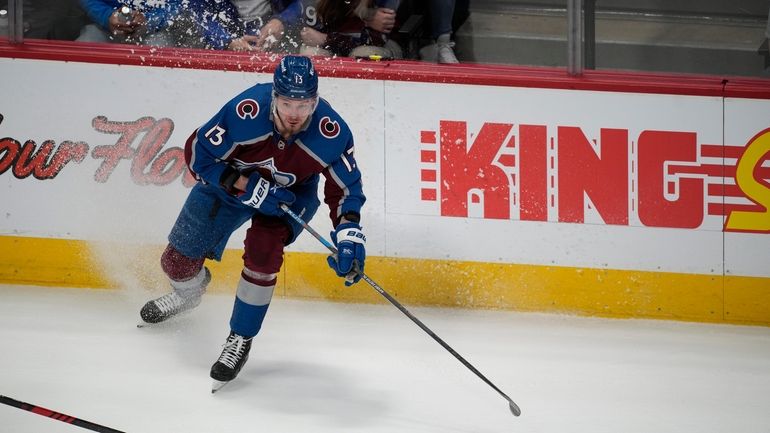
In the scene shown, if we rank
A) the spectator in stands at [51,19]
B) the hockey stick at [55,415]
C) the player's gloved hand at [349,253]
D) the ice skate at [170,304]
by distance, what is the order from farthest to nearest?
the spectator in stands at [51,19]
the ice skate at [170,304]
the player's gloved hand at [349,253]
the hockey stick at [55,415]

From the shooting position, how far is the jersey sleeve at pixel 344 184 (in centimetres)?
400

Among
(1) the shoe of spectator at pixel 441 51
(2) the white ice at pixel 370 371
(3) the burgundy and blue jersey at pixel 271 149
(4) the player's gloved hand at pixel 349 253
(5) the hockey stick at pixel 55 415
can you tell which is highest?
(1) the shoe of spectator at pixel 441 51

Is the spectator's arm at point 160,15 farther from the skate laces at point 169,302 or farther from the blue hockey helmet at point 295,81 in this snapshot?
the blue hockey helmet at point 295,81

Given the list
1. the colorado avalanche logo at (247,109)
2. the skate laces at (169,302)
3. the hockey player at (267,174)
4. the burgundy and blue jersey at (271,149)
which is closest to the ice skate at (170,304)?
the skate laces at (169,302)

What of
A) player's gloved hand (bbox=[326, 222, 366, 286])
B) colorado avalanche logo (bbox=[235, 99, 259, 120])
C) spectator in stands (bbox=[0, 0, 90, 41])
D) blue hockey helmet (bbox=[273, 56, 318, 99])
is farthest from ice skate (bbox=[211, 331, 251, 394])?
spectator in stands (bbox=[0, 0, 90, 41])

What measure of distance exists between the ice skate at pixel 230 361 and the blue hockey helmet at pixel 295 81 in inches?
37.4

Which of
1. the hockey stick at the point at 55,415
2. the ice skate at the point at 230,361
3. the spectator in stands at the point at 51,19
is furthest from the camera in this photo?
the spectator in stands at the point at 51,19

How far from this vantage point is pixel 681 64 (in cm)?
511

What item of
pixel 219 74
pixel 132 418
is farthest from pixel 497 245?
pixel 132 418

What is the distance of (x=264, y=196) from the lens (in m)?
3.94

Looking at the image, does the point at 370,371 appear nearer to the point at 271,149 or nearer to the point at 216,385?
the point at 216,385

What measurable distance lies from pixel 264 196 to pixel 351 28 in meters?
1.53

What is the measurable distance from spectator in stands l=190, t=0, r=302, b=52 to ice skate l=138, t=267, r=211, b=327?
3.90ft

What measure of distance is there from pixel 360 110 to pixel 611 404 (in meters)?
1.87
